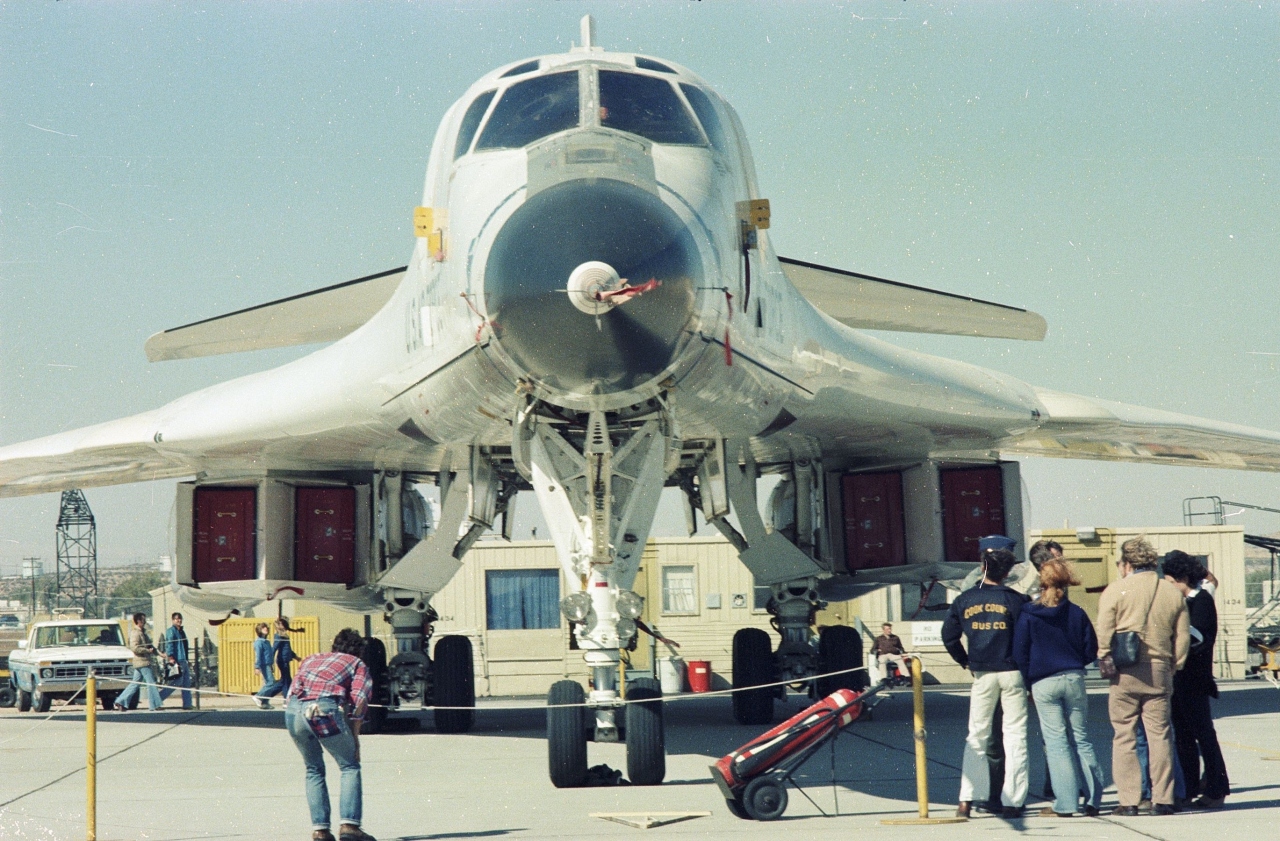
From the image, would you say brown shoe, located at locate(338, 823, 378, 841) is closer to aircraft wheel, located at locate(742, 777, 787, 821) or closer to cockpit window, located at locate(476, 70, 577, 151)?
aircraft wheel, located at locate(742, 777, 787, 821)

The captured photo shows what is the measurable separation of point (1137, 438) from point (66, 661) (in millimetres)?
12931

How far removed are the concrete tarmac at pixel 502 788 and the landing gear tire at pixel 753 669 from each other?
0.78 ft

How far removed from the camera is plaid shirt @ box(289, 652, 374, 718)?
5.76 m

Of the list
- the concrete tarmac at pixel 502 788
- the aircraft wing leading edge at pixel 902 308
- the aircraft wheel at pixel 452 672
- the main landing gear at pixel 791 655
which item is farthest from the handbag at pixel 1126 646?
the aircraft wing leading edge at pixel 902 308

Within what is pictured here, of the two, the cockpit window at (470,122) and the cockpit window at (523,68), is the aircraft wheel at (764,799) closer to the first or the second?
the cockpit window at (470,122)

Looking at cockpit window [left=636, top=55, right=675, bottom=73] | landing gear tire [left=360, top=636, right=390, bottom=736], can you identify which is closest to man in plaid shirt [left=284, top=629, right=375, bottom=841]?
cockpit window [left=636, top=55, right=675, bottom=73]

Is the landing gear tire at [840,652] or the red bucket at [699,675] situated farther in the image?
the red bucket at [699,675]

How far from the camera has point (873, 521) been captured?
38.1 feet

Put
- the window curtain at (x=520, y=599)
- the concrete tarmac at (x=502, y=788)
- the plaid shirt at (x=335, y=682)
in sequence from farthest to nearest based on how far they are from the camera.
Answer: the window curtain at (x=520, y=599) < the concrete tarmac at (x=502, y=788) < the plaid shirt at (x=335, y=682)

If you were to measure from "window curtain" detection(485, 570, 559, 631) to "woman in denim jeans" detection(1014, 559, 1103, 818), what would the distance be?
13902 millimetres

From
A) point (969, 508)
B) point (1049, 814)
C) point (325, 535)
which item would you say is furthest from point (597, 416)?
point (325, 535)

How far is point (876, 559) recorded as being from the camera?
1155cm

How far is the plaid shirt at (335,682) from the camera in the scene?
576 cm

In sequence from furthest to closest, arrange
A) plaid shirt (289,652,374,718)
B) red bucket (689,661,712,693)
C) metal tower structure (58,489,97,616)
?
metal tower structure (58,489,97,616) < red bucket (689,661,712,693) < plaid shirt (289,652,374,718)
